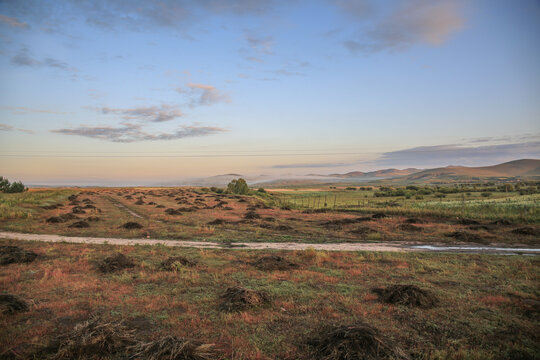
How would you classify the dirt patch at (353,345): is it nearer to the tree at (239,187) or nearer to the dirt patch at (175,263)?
the dirt patch at (175,263)

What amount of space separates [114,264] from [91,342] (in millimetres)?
8905

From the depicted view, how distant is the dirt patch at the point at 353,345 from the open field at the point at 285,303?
8.1 inches

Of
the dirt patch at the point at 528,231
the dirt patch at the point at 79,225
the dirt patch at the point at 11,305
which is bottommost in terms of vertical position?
the dirt patch at the point at 528,231

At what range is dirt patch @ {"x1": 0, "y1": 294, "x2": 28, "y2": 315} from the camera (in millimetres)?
9110

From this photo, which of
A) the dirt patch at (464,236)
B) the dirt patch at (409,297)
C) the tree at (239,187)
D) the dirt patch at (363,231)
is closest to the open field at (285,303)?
the dirt patch at (409,297)

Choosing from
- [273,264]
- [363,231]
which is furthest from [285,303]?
[363,231]

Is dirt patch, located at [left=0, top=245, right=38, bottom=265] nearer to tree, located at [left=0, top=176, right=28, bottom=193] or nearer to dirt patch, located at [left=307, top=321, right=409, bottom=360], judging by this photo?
dirt patch, located at [left=307, top=321, right=409, bottom=360]

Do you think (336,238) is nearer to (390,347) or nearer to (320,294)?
(320,294)

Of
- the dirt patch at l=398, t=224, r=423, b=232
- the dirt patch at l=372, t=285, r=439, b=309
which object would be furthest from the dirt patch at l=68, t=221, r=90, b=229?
the dirt patch at l=398, t=224, r=423, b=232

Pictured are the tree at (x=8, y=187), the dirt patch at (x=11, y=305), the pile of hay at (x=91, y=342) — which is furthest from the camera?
the tree at (x=8, y=187)

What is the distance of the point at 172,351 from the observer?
21.0 feet

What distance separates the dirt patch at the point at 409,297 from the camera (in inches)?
404

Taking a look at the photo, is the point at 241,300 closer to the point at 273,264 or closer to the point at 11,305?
the point at 273,264

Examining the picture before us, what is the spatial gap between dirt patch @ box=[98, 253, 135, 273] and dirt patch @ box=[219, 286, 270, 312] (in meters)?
7.54
